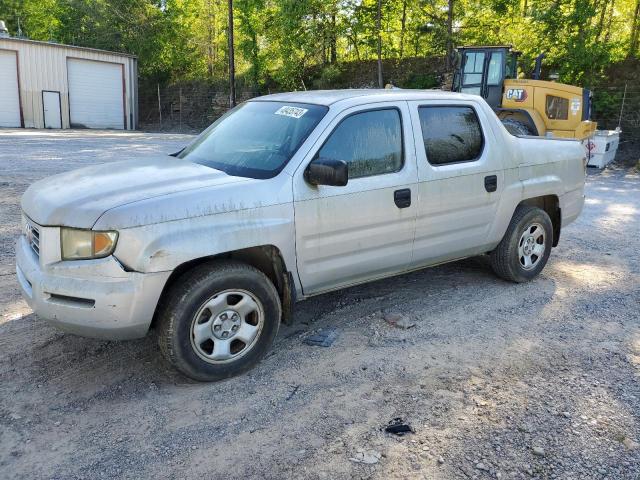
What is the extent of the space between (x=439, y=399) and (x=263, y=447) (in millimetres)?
1144

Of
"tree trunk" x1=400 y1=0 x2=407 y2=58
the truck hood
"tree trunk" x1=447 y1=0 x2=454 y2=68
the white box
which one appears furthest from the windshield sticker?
"tree trunk" x1=400 y1=0 x2=407 y2=58

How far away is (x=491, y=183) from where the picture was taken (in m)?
4.90

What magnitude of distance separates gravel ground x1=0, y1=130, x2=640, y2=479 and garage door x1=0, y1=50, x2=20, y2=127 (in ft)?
92.5

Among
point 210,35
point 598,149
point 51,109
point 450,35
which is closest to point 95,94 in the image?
point 51,109

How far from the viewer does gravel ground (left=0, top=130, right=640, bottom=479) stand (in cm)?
281

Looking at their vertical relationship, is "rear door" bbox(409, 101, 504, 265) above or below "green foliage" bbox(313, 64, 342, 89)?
below

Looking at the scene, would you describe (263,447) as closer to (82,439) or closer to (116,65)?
(82,439)

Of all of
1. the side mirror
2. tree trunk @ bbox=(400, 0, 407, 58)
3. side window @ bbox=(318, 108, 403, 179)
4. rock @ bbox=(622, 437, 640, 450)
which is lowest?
rock @ bbox=(622, 437, 640, 450)

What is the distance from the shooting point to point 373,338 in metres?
4.23

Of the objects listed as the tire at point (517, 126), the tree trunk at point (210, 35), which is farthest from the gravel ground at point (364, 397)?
the tree trunk at point (210, 35)

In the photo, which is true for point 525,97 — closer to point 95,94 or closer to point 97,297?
point 97,297

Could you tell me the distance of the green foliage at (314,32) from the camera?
19922 mm

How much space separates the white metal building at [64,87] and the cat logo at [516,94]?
2523 cm

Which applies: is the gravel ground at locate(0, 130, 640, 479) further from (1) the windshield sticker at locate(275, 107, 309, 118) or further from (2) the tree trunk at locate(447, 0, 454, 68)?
(2) the tree trunk at locate(447, 0, 454, 68)
